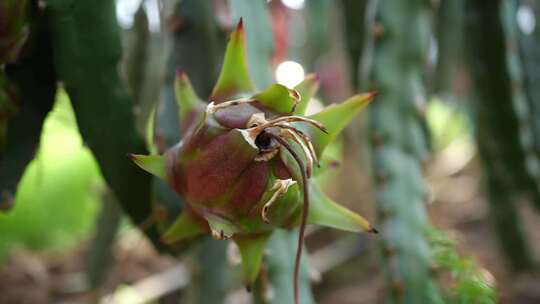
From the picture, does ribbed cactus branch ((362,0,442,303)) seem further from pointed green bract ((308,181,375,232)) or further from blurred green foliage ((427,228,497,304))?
pointed green bract ((308,181,375,232))

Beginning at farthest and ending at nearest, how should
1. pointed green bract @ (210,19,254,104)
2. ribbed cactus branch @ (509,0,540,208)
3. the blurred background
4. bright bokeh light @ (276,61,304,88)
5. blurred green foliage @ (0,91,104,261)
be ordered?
bright bokeh light @ (276,61,304,88) < blurred green foliage @ (0,91,104,261) < ribbed cactus branch @ (509,0,540,208) < the blurred background < pointed green bract @ (210,19,254,104)

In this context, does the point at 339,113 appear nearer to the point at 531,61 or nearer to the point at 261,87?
the point at 261,87

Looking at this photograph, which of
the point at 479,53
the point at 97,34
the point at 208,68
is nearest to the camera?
the point at 97,34

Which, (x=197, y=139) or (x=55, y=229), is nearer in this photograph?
(x=197, y=139)

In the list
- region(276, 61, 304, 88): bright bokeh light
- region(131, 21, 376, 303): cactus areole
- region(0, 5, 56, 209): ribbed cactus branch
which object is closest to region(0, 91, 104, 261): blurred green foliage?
region(276, 61, 304, 88): bright bokeh light

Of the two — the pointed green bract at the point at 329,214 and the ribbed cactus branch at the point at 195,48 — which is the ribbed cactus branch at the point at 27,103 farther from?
the pointed green bract at the point at 329,214

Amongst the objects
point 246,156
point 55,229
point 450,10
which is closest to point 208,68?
point 246,156

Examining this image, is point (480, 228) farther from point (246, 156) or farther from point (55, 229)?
point (246, 156)
